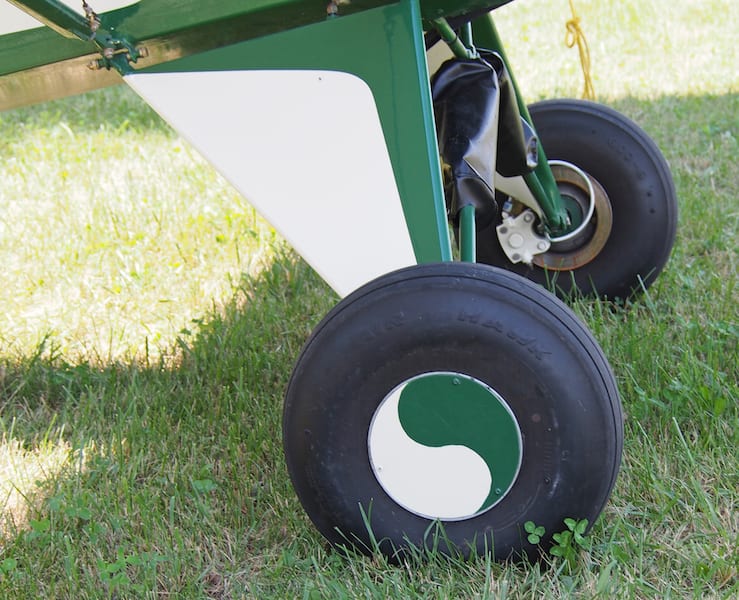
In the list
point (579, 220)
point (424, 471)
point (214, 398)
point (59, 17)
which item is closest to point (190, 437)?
point (214, 398)

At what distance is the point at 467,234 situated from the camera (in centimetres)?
143

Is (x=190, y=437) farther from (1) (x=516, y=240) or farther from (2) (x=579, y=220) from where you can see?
(2) (x=579, y=220)

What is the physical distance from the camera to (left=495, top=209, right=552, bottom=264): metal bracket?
6.72 ft

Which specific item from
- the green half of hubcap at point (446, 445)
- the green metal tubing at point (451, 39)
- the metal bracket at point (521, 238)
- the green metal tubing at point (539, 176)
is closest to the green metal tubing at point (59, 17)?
the green metal tubing at point (451, 39)

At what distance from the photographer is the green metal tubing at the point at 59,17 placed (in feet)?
4.08

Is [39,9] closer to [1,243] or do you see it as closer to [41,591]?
[41,591]

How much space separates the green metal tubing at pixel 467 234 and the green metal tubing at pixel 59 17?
2.15 ft

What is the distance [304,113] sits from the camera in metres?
1.34

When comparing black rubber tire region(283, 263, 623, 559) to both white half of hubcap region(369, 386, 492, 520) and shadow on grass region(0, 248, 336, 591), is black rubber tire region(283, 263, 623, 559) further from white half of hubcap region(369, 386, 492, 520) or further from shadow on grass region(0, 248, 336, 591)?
shadow on grass region(0, 248, 336, 591)

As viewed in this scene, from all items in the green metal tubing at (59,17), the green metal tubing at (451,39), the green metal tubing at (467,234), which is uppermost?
the green metal tubing at (59,17)

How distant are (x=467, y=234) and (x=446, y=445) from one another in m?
0.37

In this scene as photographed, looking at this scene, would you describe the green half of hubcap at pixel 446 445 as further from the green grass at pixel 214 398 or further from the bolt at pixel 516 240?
the bolt at pixel 516 240

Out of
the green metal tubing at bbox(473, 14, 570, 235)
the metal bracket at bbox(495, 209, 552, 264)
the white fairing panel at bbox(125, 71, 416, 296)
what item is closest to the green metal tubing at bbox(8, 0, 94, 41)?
the white fairing panel at bbox(125, 71, 416, 296)

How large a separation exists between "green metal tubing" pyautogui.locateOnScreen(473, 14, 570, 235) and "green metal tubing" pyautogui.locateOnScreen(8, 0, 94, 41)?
2.86 feet
